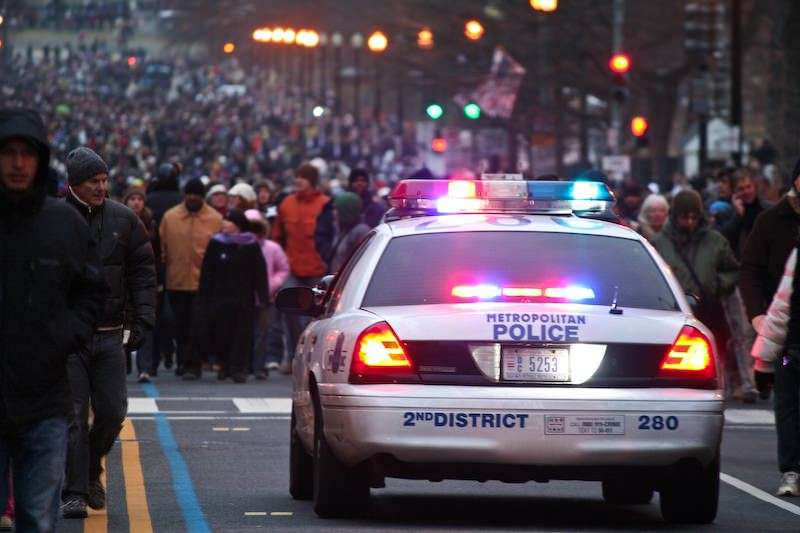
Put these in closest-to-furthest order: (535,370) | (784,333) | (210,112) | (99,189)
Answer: (535,370) → (99,189) → (784,333) → (210,112)

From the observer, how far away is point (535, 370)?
10.4 metres

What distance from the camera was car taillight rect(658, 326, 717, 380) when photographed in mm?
10547

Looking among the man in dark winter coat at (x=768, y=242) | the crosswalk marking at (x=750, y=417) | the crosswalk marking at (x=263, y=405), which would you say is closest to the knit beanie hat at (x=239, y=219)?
the crosswalk marking at (x=263, y=405)

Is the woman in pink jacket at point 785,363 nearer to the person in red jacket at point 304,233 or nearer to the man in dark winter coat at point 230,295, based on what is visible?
the man in dark winter coat at point 230,295

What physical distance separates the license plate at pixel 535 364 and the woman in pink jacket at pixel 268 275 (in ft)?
40.8

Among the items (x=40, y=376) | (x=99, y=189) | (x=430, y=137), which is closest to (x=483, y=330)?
(x=99, y=189)

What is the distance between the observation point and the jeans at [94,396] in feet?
36.7

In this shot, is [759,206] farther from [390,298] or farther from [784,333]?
[390,298]

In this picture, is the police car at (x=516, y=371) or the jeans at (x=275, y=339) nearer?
the police car at (x=516, y=371)

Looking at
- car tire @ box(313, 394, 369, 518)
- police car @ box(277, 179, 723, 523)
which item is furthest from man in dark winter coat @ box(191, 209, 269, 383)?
car tire @ box(313, 394, 369, 518)

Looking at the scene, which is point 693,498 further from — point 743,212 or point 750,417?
point 743,212

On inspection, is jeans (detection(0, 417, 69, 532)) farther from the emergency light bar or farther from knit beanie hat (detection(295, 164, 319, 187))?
knit beanie hat (detection(295, 164, 319, 187))

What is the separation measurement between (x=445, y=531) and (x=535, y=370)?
843mm

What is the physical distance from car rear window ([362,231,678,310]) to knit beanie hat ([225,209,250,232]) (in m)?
11.1
